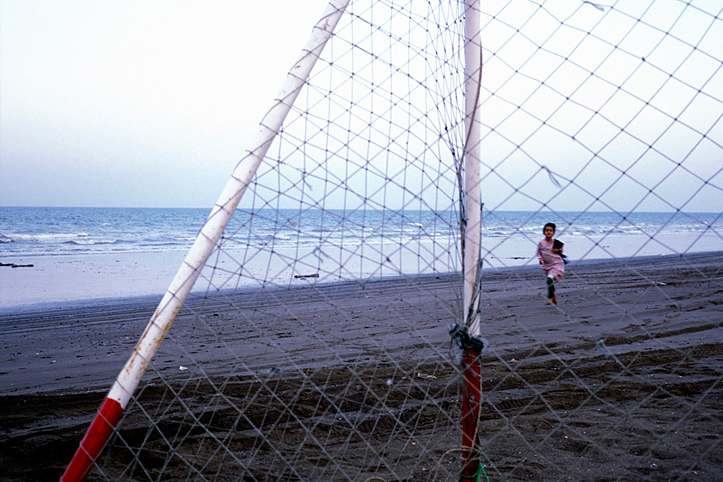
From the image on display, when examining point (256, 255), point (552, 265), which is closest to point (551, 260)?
point (552, 265)

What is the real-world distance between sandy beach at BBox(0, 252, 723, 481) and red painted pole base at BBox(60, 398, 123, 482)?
0.63 meters

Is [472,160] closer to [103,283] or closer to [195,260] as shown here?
[195,260]

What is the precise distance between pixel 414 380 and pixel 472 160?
2715 mm

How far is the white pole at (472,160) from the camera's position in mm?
2879

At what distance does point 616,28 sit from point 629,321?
224 inches

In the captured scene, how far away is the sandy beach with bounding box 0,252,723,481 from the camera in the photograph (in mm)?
3459

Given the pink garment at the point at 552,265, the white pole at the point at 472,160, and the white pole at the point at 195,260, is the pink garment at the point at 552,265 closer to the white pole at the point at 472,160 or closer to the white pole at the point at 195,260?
the white pole at the point at 472,160

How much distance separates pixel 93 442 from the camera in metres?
2.50

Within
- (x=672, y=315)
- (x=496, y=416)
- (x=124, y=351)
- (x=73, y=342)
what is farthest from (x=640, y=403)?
(x=73, y=342)

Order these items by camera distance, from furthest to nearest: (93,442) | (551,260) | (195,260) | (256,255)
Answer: (256,255)
(551,260)
(195,260)
(93,442)

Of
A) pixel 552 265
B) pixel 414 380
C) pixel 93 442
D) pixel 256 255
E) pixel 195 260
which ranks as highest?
pixel 195 260

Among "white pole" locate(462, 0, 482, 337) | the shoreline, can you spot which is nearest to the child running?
the shoreline

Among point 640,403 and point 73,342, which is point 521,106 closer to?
point 640,403

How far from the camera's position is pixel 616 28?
295 centimetres
